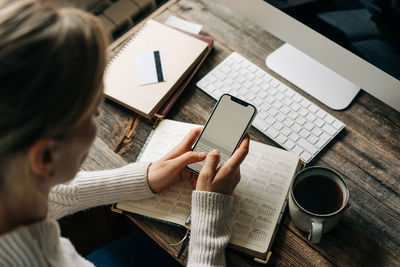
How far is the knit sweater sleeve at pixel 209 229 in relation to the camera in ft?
2.00

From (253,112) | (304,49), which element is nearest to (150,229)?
(253,112)

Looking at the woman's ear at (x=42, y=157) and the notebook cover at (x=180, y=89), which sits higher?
the woman's ear at (x=42, y=157)

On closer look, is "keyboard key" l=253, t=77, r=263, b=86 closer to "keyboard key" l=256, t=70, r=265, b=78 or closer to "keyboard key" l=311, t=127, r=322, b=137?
"keyboard key" l=256, t=70, r=265, b=78

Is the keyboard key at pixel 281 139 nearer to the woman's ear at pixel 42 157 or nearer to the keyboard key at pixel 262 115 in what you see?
the keyboard key at pixel 262 115

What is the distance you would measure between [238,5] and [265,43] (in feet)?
0.43

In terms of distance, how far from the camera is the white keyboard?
2.53 ft

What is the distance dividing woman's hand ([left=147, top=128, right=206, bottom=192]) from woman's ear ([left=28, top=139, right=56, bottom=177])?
0.24 metres

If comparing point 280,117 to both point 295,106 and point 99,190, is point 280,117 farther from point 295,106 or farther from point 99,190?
point 99,190

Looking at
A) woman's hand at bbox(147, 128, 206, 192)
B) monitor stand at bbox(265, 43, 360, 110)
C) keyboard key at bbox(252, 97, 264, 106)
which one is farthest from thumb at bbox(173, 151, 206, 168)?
monitor stand at bbox(265, 43, 360, 110)

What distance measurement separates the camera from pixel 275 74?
893mm

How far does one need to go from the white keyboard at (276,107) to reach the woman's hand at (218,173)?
16cm

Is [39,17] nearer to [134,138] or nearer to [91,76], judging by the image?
[91,76]

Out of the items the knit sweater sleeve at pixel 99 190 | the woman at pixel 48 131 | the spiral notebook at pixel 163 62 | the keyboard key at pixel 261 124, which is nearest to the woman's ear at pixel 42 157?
the woman at pixel 48 131

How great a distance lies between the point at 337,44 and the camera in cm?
75
